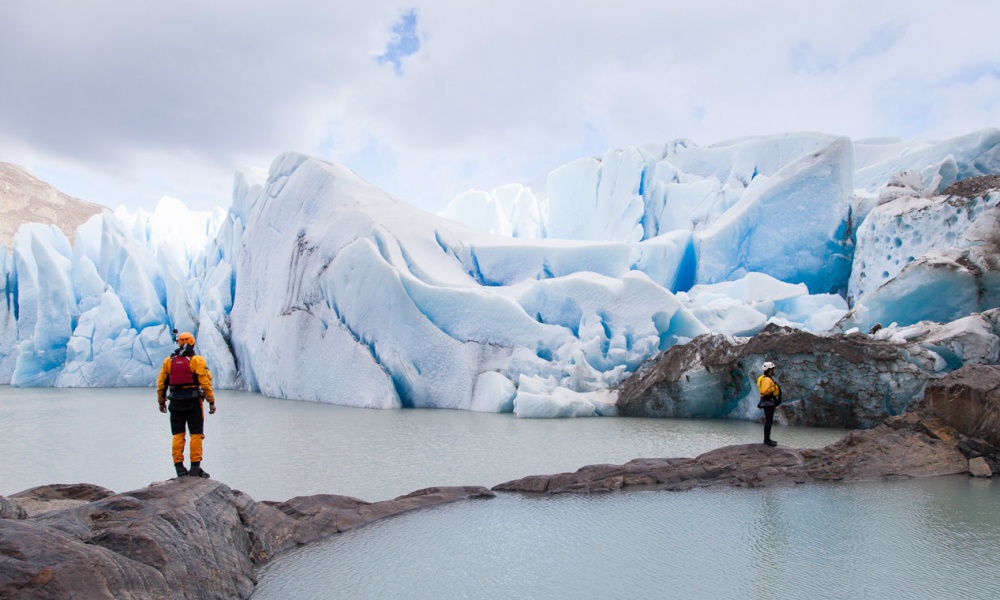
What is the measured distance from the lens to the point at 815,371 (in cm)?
764

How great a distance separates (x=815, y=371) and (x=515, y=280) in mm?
5636

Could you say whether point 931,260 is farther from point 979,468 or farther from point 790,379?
point 979,468

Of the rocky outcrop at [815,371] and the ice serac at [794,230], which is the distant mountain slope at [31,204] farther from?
the rocky outcrop at [815,371]

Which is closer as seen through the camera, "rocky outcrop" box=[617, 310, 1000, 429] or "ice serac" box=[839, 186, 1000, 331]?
"rocky outcrop" box=[617, 310, 1000, 429]

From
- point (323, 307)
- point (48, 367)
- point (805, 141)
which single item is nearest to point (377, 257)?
point (323, 307)

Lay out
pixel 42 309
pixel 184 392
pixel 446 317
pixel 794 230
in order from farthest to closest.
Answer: pixel 42 309, pixel 794 230, pixel 446 317, pixel 184 392

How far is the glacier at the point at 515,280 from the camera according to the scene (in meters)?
9.59

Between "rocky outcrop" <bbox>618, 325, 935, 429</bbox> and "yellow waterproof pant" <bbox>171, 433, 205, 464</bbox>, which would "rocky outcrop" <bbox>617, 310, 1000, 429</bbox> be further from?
"yellow waterproof pant" <bbox>171, 433, 205, 464</bbox>

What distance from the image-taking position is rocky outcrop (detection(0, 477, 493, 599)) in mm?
1767

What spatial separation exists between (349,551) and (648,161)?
1680 centimetres

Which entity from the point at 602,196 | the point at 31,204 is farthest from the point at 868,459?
the point at 31,204

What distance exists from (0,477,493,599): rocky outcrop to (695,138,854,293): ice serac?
455 inches

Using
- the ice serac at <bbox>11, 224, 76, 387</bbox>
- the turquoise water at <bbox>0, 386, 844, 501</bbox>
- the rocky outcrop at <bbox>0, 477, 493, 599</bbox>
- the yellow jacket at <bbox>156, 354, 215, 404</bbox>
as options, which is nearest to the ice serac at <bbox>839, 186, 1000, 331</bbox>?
the turquoise water at <bbox>0, 386, 844, 501</bbox>

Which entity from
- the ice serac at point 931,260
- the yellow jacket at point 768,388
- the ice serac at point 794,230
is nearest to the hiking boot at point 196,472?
the yellow jacket at point 768,388
